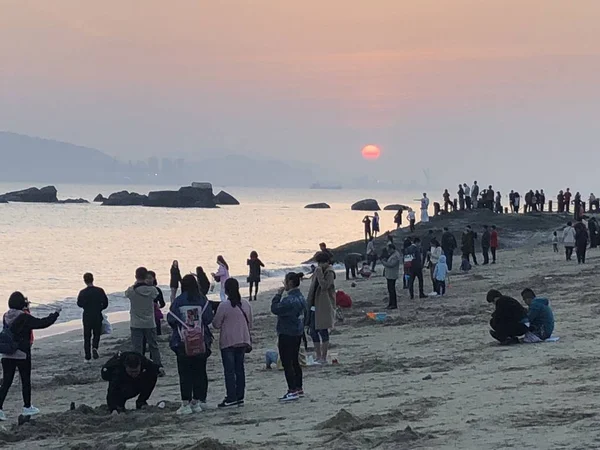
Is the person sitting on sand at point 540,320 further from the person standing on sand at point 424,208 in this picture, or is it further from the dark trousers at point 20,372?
the person standing on sand at point 424,208

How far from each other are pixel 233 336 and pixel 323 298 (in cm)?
275

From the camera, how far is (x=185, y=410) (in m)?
10.9

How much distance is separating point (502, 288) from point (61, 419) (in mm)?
16196

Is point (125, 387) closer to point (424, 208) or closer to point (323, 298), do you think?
point (323, 298)

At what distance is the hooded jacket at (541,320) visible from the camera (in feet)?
46.1

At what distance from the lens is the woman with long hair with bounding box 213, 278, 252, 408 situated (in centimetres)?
1110

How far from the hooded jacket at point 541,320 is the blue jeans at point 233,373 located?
496 centimetres

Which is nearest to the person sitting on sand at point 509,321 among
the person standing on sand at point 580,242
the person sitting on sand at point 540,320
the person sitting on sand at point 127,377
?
the person sitting on sand at point 540,320

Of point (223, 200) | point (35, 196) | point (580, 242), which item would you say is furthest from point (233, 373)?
point (35, 196)

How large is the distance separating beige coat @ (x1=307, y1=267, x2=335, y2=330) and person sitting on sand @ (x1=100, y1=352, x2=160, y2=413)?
3029 mm

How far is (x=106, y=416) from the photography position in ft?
35.7

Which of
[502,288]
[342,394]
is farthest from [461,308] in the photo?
[342,394]

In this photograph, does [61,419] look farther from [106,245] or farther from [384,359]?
[106,245]

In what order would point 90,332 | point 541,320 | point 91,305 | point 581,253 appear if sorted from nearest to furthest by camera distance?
point 541,320
point 91,305
point 90,332
point 581,253
